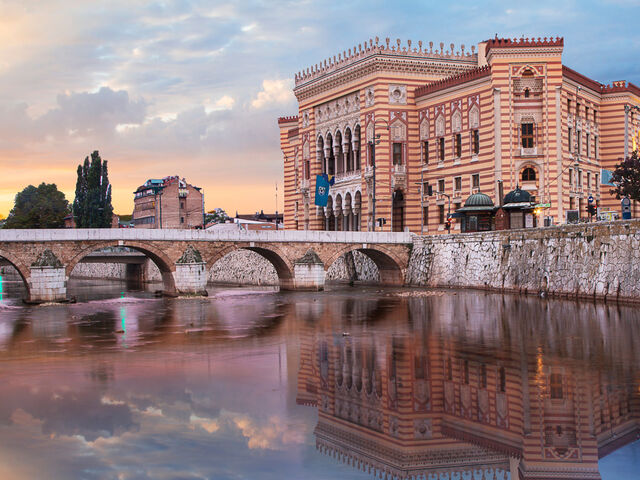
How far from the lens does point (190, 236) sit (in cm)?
4788

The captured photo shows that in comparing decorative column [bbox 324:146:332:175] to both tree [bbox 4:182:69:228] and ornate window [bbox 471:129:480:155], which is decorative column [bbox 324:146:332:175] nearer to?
ornate window [bbox 471:129:480:155]

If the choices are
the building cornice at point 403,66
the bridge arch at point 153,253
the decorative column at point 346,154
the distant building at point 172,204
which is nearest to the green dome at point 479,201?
the building cornice at point 403,66

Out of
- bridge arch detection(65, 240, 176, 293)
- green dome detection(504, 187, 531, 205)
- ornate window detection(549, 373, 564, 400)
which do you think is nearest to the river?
ornate window detection(549, 373, 564, 400)

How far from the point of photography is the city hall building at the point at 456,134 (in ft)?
172

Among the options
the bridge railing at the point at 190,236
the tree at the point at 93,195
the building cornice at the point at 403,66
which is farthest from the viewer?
the tree at the point at 93,195

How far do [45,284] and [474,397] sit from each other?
1282 inches

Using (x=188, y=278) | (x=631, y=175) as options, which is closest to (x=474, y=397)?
(x=188, y=278)

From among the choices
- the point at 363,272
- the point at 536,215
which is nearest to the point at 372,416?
the point at 536,215

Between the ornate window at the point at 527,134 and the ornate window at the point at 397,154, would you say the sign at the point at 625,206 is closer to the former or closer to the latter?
the ornate window at the point at 527,134

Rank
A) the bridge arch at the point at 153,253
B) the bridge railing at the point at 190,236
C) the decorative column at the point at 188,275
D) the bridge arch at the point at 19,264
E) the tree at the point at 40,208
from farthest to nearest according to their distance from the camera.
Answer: the tree at the point at 40,208 < the decorative column at the point at 188,275 < the bridge arch at the point at 153,253 < the bridge railing at the point at 190,236 < the bridge arch at the point at 19,264

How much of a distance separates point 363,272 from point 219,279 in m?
16.2

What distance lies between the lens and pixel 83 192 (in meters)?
77.2

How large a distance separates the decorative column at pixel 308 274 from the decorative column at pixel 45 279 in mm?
15514

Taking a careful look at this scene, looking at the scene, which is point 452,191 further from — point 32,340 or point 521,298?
point 32,340
